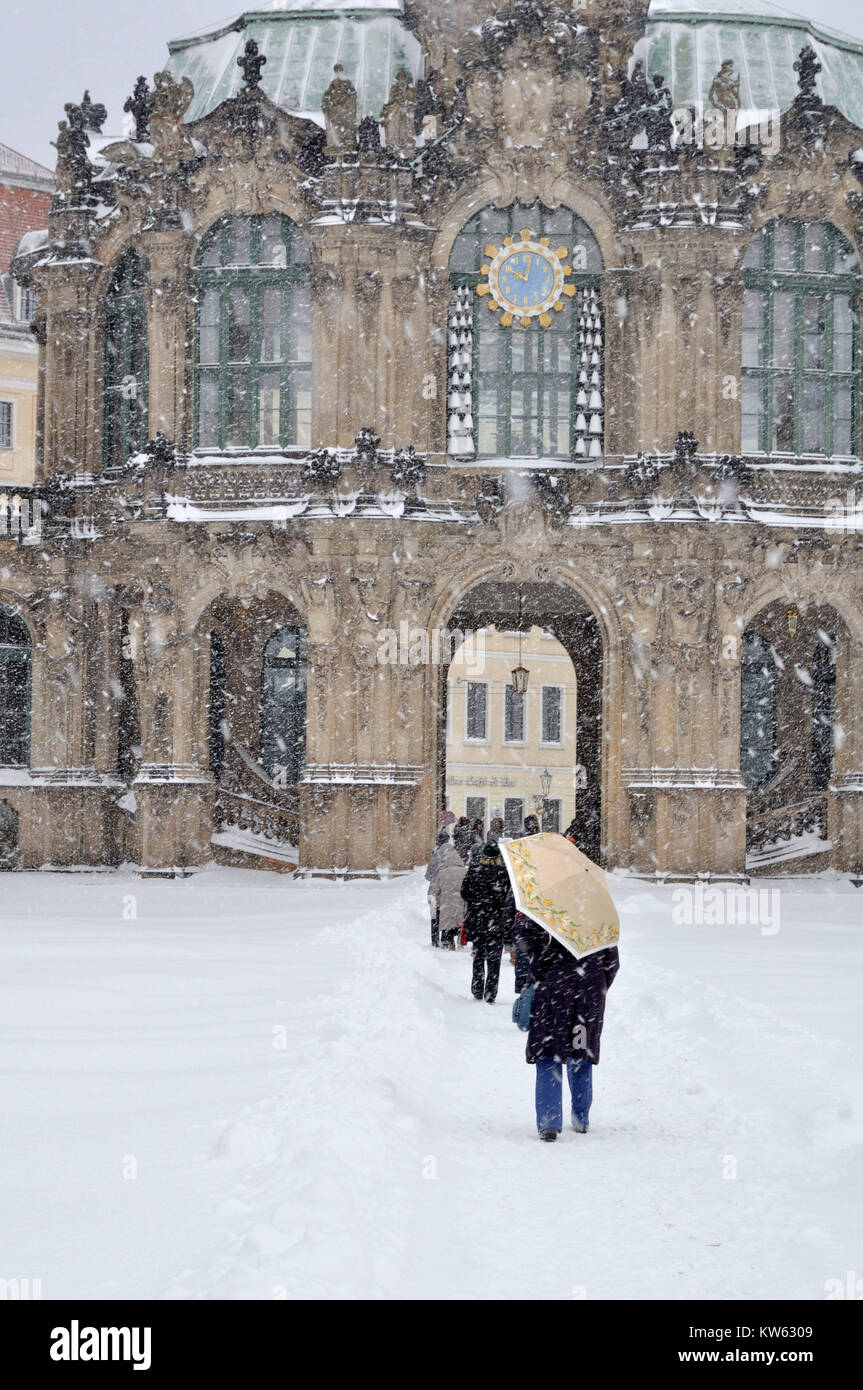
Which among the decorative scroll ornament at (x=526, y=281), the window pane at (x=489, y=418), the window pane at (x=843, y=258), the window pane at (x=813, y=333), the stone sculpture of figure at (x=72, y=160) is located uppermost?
the stone sculpture of figure at (x=72, y=160)

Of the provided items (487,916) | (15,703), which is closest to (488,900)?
(487,916)

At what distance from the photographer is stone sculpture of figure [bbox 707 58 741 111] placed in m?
33.1

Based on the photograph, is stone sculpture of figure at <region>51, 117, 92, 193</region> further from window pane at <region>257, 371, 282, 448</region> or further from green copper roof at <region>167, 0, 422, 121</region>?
window pane at <region>257, 371, 282, 448</region>

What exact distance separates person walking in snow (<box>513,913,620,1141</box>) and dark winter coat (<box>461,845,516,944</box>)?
630cm

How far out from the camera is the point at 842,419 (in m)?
34.4

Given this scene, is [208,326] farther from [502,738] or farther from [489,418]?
[502,738]

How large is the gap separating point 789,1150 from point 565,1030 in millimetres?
1436

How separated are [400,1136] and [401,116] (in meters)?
27.1

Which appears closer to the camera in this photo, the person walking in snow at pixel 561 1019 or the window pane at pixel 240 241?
the person walking in snow at pixel 561 1019

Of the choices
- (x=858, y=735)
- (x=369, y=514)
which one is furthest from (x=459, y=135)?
(x=858, y=735)

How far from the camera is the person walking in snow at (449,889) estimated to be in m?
20.8

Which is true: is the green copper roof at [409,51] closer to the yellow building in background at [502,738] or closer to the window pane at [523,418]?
the window pane at [523,418]

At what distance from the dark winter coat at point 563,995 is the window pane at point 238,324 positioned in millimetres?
24896

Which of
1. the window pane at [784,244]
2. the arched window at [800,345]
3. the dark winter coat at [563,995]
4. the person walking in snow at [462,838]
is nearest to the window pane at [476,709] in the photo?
the arched window at [800,345]
